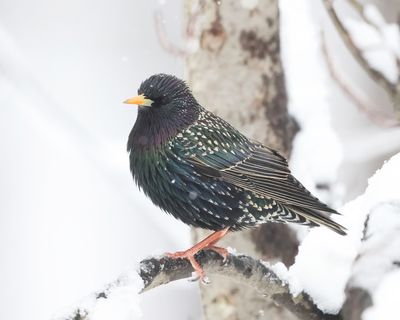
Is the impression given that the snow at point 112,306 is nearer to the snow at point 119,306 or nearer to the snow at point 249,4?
the snow at point 119,306

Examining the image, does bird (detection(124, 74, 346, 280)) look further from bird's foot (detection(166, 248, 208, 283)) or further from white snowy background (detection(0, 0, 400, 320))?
white snowy background (detection(0, 0, 400, 320))

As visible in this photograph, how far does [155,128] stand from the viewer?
4.12m

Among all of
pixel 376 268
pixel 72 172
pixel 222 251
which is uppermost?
pixel 72 172

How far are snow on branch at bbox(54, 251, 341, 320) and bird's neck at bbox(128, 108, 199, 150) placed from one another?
0.55 m

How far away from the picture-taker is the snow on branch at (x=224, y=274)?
291 cm

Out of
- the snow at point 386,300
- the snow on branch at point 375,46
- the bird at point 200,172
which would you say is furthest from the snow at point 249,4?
the snow at point 386,300

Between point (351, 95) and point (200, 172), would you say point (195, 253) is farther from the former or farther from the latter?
point (351, 95)

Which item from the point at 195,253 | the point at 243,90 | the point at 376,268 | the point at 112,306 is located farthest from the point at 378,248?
the point at 243,90

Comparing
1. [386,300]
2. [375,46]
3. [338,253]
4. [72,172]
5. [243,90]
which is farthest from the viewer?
[72,172]

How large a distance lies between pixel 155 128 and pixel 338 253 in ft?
3.38

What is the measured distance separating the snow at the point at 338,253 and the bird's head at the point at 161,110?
2.78 ft

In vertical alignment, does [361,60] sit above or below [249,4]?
below

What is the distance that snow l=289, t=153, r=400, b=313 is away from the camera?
355cm

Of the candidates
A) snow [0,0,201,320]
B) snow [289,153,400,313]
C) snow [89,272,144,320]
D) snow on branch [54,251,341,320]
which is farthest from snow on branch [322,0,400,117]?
snow [0,0,201,320]
